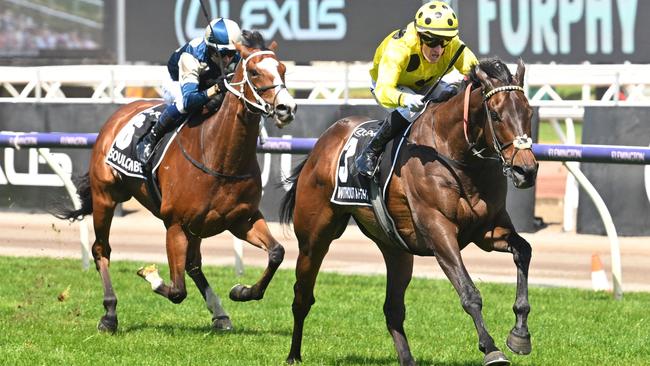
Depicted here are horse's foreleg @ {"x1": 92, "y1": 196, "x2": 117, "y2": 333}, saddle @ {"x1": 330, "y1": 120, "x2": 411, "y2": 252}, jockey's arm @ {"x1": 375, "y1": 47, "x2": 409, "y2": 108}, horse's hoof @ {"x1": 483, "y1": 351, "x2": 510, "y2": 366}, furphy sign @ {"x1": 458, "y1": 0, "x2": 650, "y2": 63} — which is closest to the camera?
horse's hoof @ {"x1": 483, "y1": 351, "x2": 510, "y2": 366}

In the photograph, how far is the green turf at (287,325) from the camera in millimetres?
7539

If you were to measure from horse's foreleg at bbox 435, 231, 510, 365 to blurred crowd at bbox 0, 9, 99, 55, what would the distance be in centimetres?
1248

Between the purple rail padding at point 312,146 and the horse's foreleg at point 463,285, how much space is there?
3.06 m

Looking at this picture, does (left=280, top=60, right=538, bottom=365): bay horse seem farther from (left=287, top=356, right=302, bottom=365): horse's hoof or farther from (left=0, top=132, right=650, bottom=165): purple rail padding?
(left=0, top=132, right=650, bottom=165): purple rail padding

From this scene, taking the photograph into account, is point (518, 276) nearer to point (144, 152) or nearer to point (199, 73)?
point (199, 73)

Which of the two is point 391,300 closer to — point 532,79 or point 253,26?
point 532,79

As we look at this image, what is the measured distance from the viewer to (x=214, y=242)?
13.9m

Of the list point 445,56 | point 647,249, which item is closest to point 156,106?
point 445,56

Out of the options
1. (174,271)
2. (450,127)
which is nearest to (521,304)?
(450,127)

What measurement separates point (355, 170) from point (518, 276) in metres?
1.22

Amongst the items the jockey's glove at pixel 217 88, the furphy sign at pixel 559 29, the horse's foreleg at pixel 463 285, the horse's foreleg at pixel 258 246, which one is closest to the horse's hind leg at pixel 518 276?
the horse's foreleg at pixel 463 285

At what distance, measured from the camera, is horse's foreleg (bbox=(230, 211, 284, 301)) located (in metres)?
7.98

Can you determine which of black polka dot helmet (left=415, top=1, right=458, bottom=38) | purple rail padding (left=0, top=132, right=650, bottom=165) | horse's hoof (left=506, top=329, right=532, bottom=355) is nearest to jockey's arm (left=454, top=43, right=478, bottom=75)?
black polka dot helmet (left=415, top=1, right=458, bottom=38)

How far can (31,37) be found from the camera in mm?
18719
